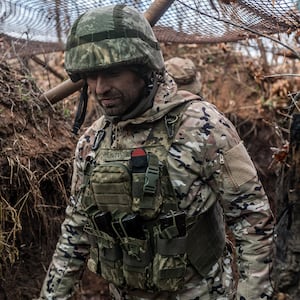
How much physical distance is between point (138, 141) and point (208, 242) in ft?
1.75

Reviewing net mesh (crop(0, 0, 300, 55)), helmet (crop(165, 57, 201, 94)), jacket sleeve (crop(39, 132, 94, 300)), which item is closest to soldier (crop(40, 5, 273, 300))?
jacket sleeve (crop(39, 132, 94, 300))

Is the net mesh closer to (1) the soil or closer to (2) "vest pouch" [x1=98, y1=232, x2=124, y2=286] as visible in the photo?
(1) the soil

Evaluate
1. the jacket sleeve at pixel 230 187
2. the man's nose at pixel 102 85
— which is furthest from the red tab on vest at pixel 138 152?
the man's nose at pixel 102 85

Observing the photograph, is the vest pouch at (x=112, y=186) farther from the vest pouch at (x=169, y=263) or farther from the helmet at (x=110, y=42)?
the helmet at (x=110, y=42)

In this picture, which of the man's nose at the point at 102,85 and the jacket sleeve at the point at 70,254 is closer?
the man's nose at the point at 102,85

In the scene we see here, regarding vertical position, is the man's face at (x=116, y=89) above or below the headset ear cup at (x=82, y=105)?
above

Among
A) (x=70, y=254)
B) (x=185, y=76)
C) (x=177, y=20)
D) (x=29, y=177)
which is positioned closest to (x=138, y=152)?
(x=70, y=254)

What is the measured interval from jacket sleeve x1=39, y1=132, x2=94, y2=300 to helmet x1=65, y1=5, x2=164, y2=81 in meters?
0.47

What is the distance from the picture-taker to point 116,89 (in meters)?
2.53

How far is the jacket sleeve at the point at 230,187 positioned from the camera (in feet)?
7.86

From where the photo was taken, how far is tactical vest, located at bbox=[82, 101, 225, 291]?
246 centimetres

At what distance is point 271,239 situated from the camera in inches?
95.0

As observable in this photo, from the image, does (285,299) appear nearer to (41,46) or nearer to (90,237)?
(90,237)

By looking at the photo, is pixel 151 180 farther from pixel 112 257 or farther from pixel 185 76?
pixel 185 76
